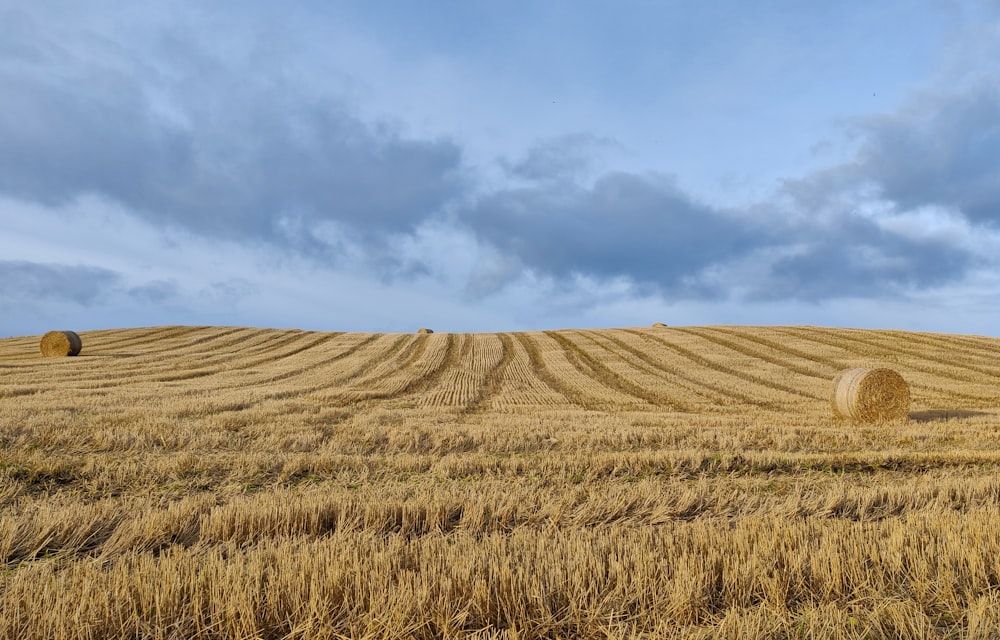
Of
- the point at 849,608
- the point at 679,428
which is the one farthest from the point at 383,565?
the point at 679,428

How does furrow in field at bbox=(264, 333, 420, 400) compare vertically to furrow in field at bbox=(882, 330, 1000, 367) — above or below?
below

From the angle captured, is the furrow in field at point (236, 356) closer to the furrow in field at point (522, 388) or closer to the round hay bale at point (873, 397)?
the furrow in field at point (522, 388)

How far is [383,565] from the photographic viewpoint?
13.9 ft

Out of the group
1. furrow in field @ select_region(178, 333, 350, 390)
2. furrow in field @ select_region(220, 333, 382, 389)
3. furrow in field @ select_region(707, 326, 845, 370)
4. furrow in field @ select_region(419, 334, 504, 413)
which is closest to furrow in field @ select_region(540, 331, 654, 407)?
furrow in field @ select_region(419, 334, 504, 413)

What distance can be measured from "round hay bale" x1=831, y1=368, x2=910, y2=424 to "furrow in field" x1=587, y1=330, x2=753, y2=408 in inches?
167

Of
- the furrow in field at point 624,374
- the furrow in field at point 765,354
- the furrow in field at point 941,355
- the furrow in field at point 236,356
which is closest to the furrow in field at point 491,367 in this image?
the furrow in field at point 624,374

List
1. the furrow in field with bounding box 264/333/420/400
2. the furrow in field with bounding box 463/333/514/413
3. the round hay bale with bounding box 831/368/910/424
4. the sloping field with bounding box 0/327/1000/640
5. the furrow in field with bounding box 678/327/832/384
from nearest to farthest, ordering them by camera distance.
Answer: the sloping field with bounding box 0/327/1000/640 < the round hay bale with bounding box 831/368/910/424 < the furrow in field with bounding box 463/333/514/413 < the furrow in field with bounding box 264/333/420/400 < the furrow in field with bounding box 678/327/832/384

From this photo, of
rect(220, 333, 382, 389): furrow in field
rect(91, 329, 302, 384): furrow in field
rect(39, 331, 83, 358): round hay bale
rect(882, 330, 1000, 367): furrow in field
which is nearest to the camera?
rect(220, 333, 382, 389): furrow in field

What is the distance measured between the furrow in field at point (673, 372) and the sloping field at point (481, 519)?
8.05 feet

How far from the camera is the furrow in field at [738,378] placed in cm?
2156

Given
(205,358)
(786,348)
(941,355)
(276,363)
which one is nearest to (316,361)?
(276,363)

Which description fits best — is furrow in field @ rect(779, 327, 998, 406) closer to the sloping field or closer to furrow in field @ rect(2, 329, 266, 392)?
the sloping field

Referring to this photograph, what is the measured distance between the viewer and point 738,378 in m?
26.5

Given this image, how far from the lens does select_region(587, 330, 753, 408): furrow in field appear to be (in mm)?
21641
